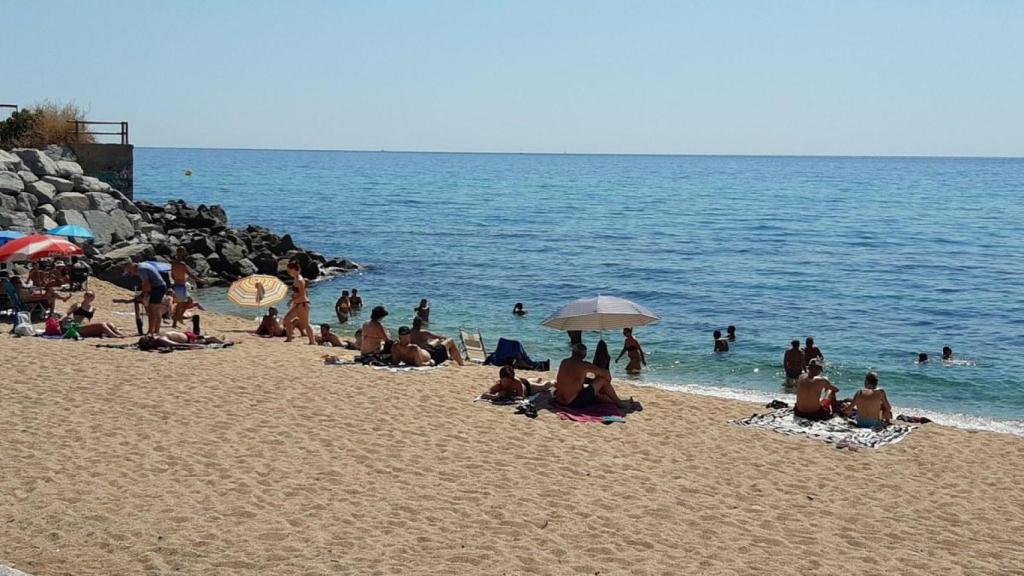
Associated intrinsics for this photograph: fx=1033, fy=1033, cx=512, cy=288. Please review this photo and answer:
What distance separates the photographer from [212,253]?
3111 cm

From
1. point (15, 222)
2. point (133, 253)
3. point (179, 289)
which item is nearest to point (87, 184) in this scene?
point (133, 253)

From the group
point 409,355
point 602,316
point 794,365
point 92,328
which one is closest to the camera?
point 602,316

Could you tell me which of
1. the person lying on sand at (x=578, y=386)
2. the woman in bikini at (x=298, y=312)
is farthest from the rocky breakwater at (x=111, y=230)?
the person lying on sand at (x=578, y=386)

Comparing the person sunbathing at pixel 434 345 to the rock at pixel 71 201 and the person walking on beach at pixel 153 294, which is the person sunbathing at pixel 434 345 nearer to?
the person walking on beach at pixel 153 294

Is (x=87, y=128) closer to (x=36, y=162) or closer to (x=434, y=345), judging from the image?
(x=36, y=162)

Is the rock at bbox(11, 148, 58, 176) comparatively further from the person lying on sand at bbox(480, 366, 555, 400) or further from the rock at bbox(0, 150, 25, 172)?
the person lying on sand at bbox(480, 366, 555, 400)

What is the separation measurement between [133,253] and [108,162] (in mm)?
8428

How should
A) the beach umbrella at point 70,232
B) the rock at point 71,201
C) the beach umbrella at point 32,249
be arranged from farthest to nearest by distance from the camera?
A: the rock at point 71,201 → the beach umbrella at point 70,232 → the beach umbrella at point 32,249

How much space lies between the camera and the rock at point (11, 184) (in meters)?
27.4

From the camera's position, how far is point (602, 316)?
539 inches

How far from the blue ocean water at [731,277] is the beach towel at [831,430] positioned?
402 centimetres

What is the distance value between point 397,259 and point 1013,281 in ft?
70.3

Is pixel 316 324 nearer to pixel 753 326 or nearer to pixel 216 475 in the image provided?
pixel 753 326

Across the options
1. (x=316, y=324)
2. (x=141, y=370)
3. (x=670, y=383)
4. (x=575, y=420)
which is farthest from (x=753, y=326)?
(x=141, y=370)
